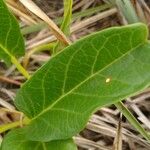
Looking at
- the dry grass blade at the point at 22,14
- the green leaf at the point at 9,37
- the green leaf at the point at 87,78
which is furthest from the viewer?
the dry grass blade at the point at 22,14

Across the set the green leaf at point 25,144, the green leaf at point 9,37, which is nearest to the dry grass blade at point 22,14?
the green leaf at point 9,37

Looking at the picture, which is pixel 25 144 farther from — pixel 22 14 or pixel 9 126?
pixel 22 14

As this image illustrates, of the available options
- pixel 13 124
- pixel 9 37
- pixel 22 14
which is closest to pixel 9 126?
pixel 13 124

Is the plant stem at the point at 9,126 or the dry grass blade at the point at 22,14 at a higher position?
the dry grass blade at the point at 22,14

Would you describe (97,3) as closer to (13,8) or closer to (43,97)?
(13,8)

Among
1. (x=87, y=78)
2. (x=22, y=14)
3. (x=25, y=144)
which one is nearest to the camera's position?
(x=87, y=78)

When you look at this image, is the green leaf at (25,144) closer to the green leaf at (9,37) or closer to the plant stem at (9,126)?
the plant stem at (9,126)
